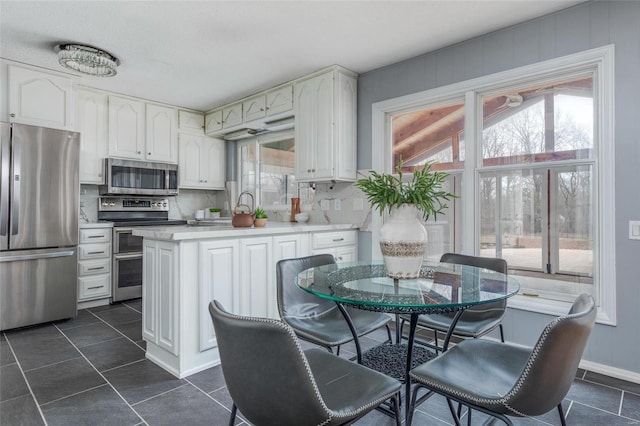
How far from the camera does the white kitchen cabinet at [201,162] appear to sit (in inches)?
195

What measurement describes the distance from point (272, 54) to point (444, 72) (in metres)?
1.54

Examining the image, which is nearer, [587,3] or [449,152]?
[587,3]

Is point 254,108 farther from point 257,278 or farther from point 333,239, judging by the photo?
point 257,278

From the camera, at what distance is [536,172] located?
8.87 ft

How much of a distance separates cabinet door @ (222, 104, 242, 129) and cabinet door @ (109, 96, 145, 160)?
101 cm

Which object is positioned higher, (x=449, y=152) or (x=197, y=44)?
(x=197, y=44)

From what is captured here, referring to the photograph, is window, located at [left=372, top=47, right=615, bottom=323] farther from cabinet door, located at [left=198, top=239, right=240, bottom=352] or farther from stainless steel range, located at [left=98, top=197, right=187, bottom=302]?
stainless steel range, located at [left=98, top=197, right=187, bottom=302]

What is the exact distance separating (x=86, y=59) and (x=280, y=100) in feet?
6.01

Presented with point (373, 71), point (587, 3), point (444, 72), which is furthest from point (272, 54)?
point (587, 3)

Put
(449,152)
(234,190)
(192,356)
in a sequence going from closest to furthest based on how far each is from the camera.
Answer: (192,356) → (449,152) → (234,190)

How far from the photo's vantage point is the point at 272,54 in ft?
10.5

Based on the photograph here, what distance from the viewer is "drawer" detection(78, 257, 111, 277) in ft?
12.7

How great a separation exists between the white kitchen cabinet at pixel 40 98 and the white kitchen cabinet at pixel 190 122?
1408 mm

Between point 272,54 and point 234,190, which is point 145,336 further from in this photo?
point 234,190
